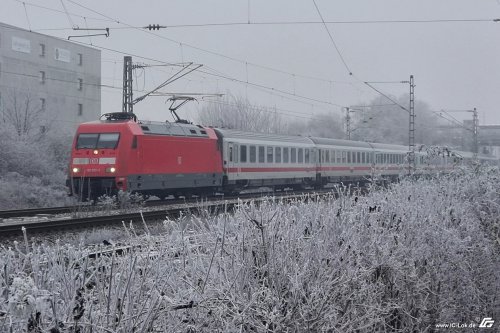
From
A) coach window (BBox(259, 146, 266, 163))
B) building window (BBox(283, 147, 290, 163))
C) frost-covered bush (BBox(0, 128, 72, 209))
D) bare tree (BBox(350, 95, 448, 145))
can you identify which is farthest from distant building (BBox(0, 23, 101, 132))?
bare tree (BBox(350, 95, 448, 145))

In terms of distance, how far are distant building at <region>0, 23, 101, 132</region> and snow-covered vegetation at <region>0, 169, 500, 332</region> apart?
40.7m

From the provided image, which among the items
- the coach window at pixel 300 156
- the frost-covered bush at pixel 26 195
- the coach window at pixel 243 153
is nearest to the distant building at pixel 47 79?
the frost-covered bush at pixel 26 195

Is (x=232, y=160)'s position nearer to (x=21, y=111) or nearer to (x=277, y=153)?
(x=277, y=153)

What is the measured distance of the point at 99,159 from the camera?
2072 centimetres

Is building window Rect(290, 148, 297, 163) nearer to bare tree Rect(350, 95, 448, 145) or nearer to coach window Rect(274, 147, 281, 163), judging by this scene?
coach window Rect(274, 147, 281, 163)

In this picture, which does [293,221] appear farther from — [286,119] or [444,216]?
[286,119]

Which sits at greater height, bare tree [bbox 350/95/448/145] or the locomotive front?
bare tree [bbox 350/95/448/145]

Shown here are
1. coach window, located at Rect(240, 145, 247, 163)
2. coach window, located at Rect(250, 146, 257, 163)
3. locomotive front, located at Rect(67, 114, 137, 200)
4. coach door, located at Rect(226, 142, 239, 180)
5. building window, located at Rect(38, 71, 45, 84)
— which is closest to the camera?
locomotive front, located at Rect(67, 114, 137, 200)

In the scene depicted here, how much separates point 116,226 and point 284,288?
36.9 ft

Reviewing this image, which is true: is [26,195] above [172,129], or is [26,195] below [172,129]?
below

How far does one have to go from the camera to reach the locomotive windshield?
20.6 metres

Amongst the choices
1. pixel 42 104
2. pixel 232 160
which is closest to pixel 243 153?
pixel 232 160

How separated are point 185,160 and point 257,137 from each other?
627cm

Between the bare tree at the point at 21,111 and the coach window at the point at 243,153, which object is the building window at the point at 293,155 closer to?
the coach window at the point at 243,153
